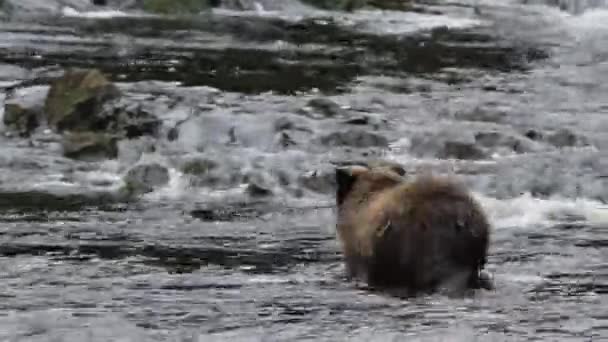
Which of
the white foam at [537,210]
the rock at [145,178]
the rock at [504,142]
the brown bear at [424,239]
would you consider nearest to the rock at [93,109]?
the rock at [145,178]

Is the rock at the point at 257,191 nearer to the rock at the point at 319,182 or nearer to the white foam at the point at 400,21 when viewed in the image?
the rock at the point at 319,182

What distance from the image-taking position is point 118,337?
6031 millimetres

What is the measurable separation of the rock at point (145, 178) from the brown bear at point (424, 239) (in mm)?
4418

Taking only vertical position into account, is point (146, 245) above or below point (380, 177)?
below

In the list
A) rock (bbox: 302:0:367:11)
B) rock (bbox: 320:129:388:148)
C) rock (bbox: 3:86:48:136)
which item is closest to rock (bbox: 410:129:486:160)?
rock (bbox: 320:129:388:148)

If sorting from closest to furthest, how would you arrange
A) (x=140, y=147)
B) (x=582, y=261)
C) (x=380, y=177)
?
1. (x=380, y=177)
2. (x=582, y=261)
3. (x=140, y=147)

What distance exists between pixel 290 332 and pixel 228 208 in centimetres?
433

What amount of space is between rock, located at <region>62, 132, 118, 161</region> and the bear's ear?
210 inches

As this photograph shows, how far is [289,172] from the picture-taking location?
38.7 ft

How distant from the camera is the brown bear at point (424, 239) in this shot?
6.38m

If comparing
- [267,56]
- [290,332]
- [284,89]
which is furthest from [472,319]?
[267,56]

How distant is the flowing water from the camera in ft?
21.2

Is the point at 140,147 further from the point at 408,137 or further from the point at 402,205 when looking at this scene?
the point at 402,205

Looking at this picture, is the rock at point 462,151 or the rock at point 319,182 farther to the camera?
the rock at point 462,151
